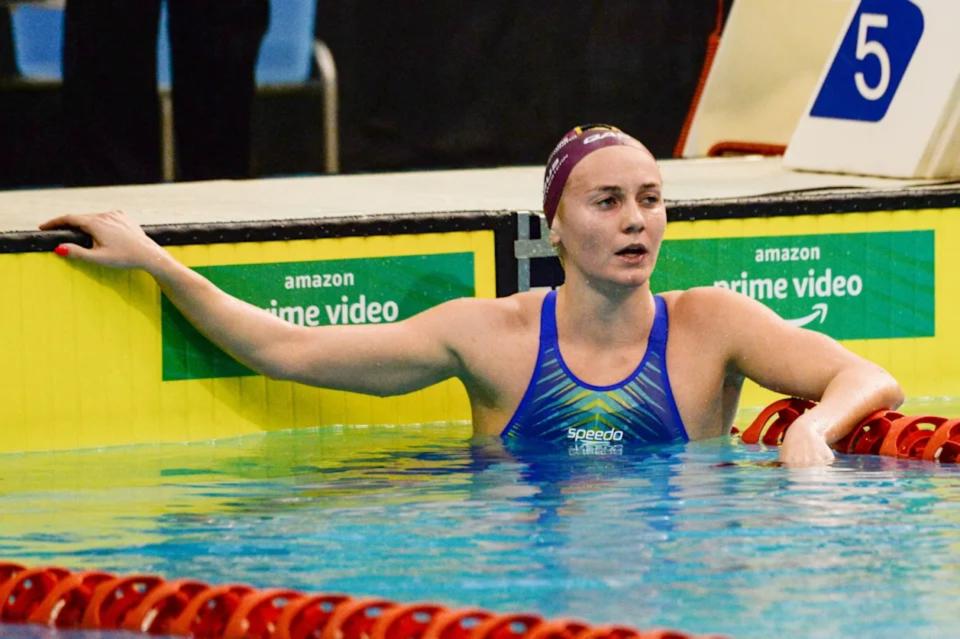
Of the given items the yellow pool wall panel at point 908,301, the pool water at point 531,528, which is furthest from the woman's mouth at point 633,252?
the yellow pool wall panel at point 908,301

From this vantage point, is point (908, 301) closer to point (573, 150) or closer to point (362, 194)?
point (573, 150)

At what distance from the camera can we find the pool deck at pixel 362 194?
577cm

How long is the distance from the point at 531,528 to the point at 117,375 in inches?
64.0

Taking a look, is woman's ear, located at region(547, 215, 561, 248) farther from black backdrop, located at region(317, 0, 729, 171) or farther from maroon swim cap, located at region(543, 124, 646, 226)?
black backdrop, located at region(317, 0, 729, 171)

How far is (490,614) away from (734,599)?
1.44 feet

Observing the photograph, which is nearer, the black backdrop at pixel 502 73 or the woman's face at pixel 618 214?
the woman's face at pixel 618 214

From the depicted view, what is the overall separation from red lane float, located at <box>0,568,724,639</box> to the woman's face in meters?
1.55

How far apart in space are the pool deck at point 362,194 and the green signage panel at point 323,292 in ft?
0.51

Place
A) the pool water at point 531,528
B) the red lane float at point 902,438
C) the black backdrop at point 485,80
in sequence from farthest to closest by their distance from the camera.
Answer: the black backdrop at point 485,80
the red lane float at point 902,438
the pool water at point 531,528

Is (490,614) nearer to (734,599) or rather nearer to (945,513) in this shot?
(734,599)

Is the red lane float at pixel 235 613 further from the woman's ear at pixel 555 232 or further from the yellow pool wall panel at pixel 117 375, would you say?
the woman's ear at pixel 555 232

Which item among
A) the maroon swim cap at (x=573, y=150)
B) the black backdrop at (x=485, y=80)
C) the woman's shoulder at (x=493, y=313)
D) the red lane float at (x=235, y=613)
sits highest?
the black backdrop at (x=485, y=80)

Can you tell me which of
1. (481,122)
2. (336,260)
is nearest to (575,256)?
(336,260)

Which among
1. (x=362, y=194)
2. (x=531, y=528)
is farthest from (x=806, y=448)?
(x=362, y=194)
